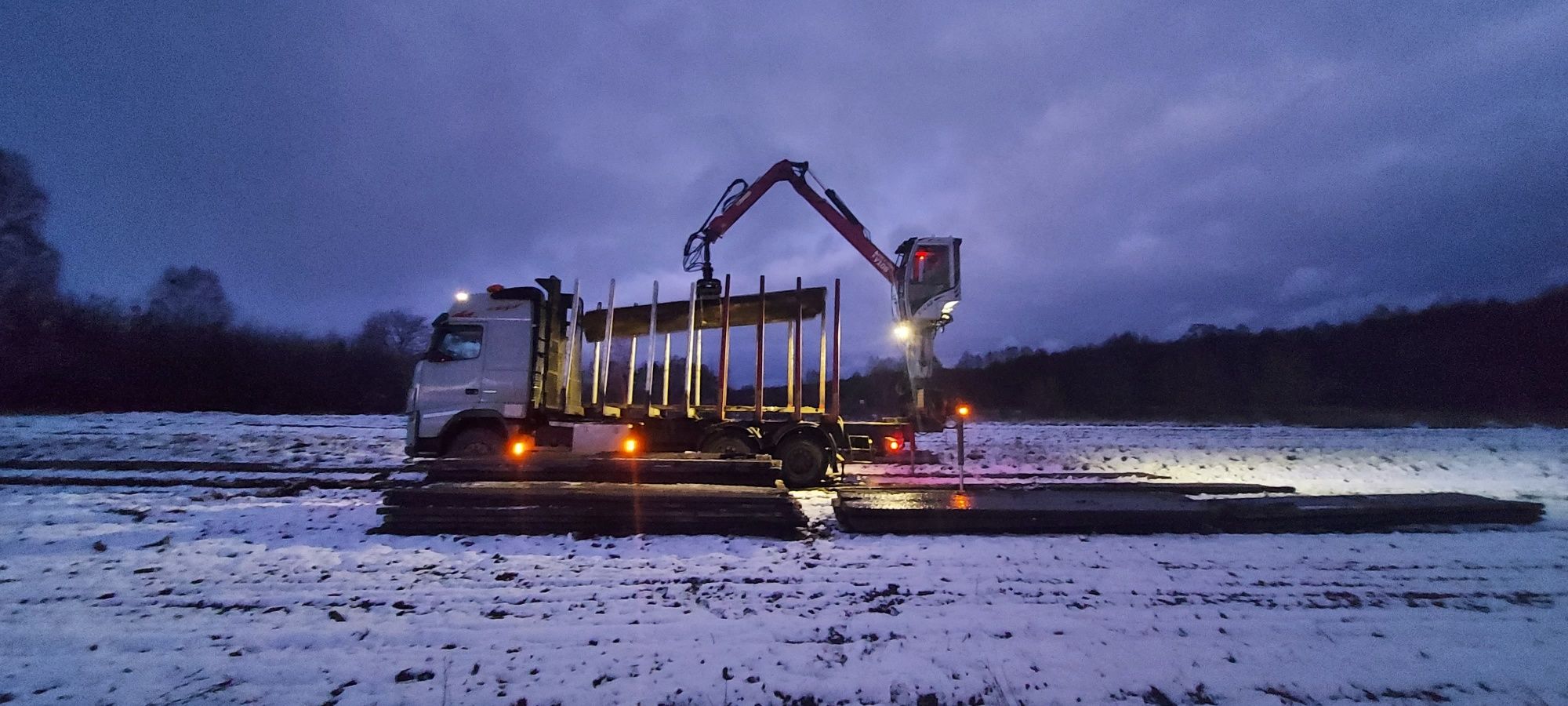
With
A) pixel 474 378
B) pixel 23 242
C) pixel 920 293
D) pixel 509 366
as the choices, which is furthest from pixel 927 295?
pixel 23 242

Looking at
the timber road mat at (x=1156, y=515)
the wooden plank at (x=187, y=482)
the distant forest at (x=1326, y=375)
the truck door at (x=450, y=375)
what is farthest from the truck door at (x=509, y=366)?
the distant forest at (x=1326, y=375)

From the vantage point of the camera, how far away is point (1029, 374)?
57594mm

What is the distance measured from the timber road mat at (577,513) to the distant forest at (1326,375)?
87.1 feet

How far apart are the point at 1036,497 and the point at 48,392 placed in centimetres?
4173

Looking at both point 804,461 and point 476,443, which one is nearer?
point 476,443

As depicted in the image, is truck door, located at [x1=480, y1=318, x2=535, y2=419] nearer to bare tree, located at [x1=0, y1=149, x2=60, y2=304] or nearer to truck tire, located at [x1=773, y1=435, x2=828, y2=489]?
truck tire, located at [x1=773, y1=435, x2=828, y2=489]

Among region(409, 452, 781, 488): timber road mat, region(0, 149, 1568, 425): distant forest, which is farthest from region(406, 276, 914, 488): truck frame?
region(0, 149, 1568, 425): distant forest

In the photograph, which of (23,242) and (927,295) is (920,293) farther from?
(23,242)

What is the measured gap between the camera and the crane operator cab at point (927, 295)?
1155 centimetres

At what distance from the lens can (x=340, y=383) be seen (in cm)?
3884

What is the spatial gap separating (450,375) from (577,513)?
4.80 metres

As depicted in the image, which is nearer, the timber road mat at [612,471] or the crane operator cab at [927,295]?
→ the timber road mat at [612,471]

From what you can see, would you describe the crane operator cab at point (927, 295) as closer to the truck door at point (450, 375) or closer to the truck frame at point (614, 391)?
the truck frame at point (614, 391)

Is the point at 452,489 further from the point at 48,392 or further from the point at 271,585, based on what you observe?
the point at 48,392
